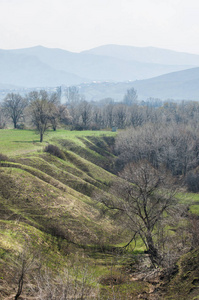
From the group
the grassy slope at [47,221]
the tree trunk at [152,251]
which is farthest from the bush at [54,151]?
the tree trunk at [152,251]

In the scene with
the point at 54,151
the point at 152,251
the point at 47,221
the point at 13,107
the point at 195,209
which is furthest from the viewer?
the point at 13,107

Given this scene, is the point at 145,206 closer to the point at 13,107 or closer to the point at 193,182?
the point at 193,182

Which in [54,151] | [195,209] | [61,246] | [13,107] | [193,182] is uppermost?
[13,107]

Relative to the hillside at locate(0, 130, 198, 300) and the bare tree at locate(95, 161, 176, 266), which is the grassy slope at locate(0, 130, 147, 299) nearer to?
the hillside at locate(0, 130, 198, 300)

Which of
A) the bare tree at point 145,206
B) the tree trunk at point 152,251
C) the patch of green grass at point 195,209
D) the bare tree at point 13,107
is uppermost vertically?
the bare tree at point 13,107

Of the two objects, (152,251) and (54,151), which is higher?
Answer: (54,151)

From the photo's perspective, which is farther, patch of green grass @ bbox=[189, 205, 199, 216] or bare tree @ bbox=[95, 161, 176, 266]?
patch of green grass @ bbox=[189, 205, 199, 216]

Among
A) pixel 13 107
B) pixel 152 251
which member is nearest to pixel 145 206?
pixel 152 251

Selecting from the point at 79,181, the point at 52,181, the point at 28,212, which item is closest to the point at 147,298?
the point at 28,212

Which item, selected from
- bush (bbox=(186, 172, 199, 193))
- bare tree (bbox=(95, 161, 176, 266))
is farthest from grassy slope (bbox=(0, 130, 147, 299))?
bush (bbox=(186, 172, 199, 193))

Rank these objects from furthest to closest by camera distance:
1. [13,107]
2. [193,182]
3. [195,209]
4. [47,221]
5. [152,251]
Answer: [13,107] < [193,182] < [195,209] < [47,221] < [152,251]

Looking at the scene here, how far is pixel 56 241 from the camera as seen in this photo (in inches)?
886

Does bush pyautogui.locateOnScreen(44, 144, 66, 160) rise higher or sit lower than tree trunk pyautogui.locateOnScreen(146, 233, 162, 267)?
higher

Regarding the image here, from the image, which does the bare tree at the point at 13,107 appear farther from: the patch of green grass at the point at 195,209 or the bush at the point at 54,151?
the patch of green grass at the point at 195,209
